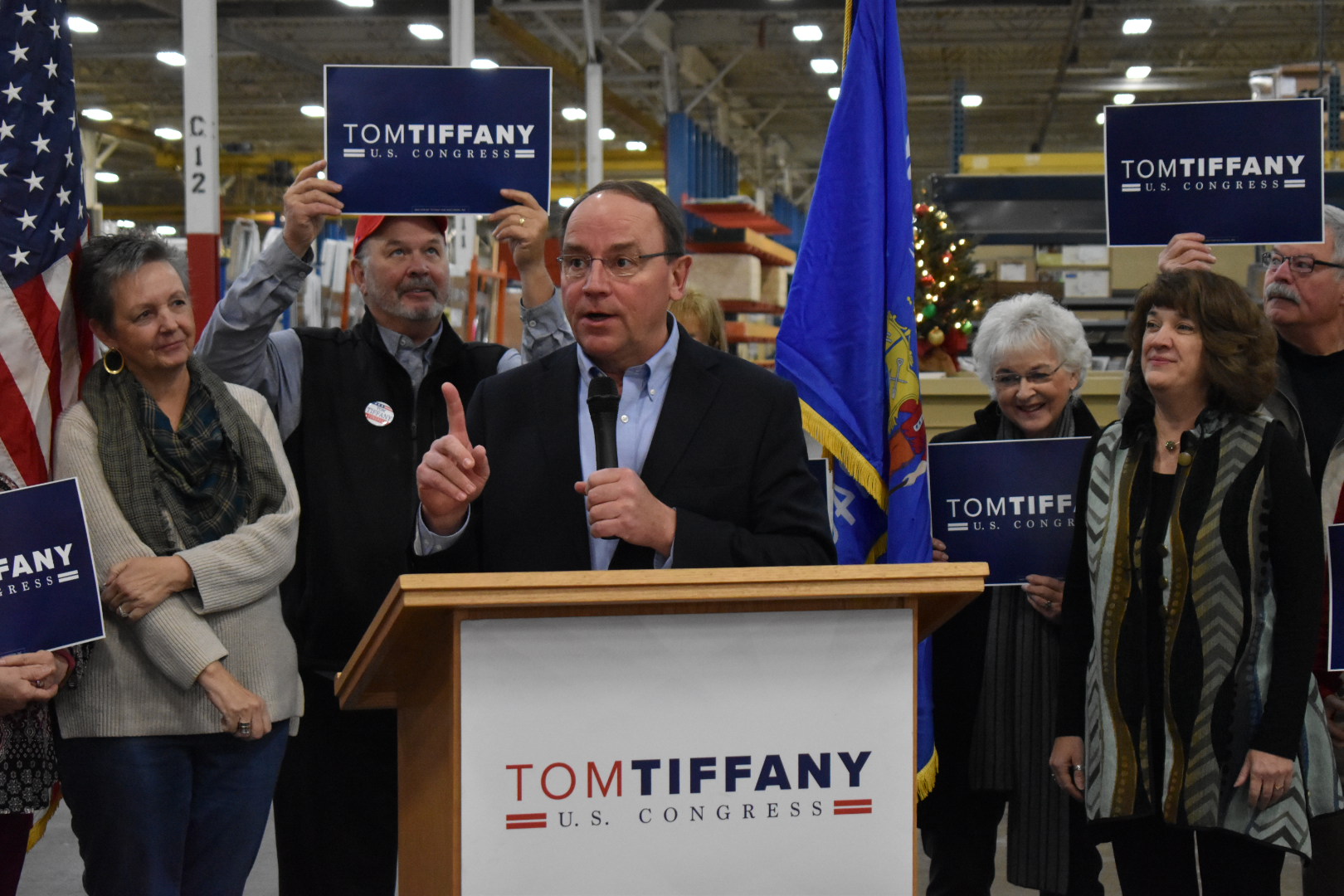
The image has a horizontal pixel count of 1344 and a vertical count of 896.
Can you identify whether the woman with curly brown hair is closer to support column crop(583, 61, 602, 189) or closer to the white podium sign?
the white podium sign

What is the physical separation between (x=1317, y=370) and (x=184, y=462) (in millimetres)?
2086

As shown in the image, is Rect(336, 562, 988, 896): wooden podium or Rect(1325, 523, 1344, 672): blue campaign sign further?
Rect(1325, 523, 1344, 672): blue campaign sign

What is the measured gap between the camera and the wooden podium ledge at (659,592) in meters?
1.24

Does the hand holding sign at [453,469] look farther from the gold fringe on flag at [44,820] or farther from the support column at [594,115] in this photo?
the support column at [594,115]

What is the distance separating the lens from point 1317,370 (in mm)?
2465

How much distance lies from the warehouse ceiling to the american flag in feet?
30.3

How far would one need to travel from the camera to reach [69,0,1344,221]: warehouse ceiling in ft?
44.2

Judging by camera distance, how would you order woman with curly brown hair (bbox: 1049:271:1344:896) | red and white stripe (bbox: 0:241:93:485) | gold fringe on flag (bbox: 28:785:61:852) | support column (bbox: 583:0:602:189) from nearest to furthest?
woman with curly brown hair (bbox: 1049:271:1344:896)
red and white stripe (bbox: 0:241:93:485)
gold fringe on flag (bbox: 28:785:61:852)
support column (bbox: 583:0:602:189)

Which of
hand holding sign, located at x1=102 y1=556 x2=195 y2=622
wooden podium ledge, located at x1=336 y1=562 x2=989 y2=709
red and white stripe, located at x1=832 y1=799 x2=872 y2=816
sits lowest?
red and white stripe, located at x1=832 y1=799 x2=872 y2=816

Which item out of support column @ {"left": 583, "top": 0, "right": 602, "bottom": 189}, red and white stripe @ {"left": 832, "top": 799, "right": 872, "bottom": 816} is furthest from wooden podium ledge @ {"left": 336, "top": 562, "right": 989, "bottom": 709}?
support column @ {"left": 583, "top": 0, "right": 602, "bottom": 189}

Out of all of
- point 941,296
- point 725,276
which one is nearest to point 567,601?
point 941,296

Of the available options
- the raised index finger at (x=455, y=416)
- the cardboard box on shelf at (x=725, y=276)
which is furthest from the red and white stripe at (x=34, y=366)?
the cardboard box on shelf at (x=725, y=276)

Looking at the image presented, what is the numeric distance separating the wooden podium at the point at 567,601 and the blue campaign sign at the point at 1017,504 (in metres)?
1.03

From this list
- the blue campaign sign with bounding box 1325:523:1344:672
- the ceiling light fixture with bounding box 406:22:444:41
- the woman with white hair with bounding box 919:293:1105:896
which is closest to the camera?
the blue campaign sign with bounding box 1325:523:1344:672
